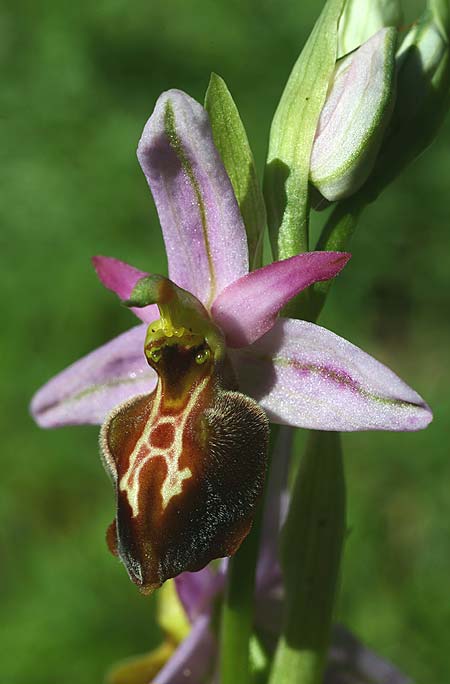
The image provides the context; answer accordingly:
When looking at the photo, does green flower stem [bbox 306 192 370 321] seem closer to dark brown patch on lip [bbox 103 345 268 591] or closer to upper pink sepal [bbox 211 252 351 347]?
upper pink sepal [bbox 211 252 351 347]

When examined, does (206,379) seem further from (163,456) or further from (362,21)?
(362,21)

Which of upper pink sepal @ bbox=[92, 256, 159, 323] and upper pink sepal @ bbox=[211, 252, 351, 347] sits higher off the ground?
upper pink sepal @ bbox=[92, 256, 159, 323]

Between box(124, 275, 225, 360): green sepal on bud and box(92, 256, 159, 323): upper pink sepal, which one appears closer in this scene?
box(124, 275, 225, 360): green sepal on bud

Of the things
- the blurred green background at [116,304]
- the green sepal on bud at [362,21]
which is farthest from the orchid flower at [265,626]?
the blurred green background at [116,304]

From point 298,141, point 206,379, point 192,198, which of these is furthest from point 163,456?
point 298,141

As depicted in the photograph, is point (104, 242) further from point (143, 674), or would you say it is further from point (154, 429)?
point (154, 429)

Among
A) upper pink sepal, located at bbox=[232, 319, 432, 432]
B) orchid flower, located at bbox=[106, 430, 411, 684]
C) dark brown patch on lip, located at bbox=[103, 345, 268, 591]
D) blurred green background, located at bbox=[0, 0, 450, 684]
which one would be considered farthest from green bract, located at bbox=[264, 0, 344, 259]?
blurred green background, located at bbox=[0, 0, 450, 684]

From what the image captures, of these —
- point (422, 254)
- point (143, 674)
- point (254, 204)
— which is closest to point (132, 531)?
point (254, 204)
